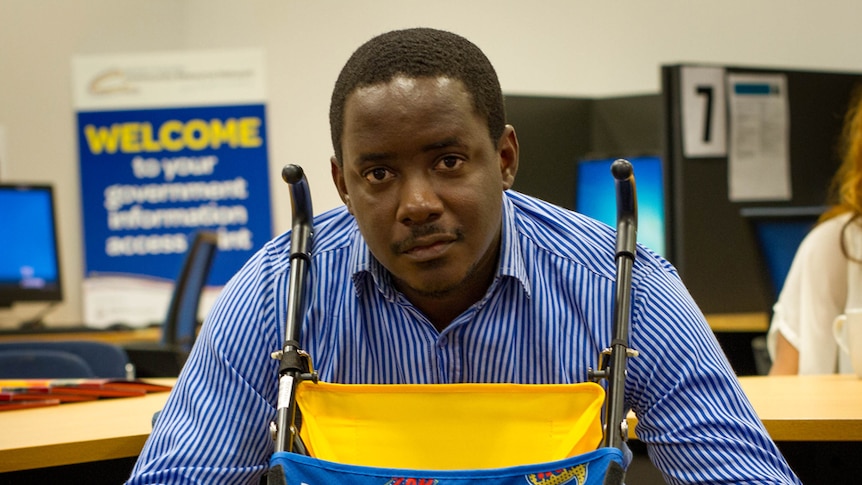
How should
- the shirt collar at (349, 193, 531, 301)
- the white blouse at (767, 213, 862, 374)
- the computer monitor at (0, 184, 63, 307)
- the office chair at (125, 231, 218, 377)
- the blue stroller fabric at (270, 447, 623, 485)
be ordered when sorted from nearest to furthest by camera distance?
the blue stroller fabric at (270, 447, 623, 485), the shirt collar at (349, 193, 531, 301), the white blouse at (767, 213, 862, 374), the office chair at (125, 231, 218, 377), the computer monitor at (0, 184, 63, 307)

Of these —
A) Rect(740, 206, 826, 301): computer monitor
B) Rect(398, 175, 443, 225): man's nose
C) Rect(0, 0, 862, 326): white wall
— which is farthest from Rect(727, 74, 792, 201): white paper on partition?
Rect(398, 175, 443, 225): man's nose

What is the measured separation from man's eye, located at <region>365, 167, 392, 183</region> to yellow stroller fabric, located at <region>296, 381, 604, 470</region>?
253 millimetres

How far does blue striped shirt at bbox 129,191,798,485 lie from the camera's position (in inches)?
52.9

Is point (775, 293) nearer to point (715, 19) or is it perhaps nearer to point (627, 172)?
point (627, 172)

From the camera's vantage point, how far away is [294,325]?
1.38m

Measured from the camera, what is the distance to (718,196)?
3.91 meters

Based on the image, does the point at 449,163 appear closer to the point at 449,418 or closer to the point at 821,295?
the point at 449,418

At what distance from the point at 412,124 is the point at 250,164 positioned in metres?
4.99

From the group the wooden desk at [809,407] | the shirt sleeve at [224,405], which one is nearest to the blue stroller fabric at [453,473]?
the shirt sleeve at [224,405]

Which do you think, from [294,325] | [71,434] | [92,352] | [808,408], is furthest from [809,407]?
[92,352]

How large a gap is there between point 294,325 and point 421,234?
0.67 feet

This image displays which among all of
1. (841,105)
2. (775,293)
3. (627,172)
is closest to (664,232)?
(775,293)

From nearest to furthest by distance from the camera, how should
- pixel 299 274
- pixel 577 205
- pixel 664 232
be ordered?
pixel 299 274, pixel 664 232, pixel 577 205

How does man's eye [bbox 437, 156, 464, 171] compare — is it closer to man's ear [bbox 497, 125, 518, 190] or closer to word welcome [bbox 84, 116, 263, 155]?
man's ear [bbox 497, 125, 518, 190]
